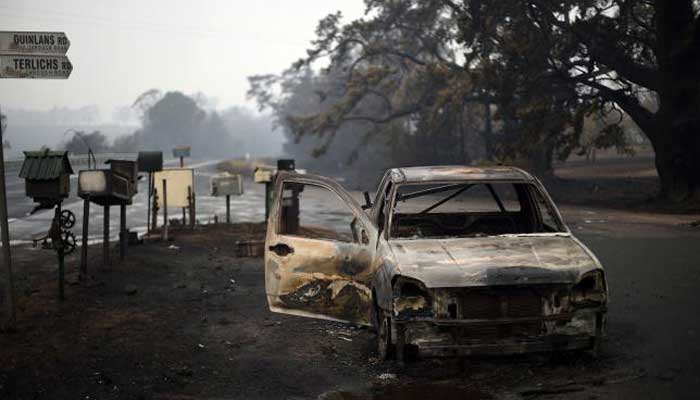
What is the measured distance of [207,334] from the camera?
26.0ft

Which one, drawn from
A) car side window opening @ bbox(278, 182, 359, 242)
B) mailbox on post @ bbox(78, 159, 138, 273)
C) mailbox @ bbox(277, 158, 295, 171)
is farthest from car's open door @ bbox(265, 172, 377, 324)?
mailbox @ bbox(277, 158, 295, 171)

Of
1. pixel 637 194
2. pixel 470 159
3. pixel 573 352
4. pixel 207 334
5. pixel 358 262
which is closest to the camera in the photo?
pixel 573 352

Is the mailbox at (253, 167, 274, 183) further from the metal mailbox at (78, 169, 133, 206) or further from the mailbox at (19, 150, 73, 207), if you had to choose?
the mailbox at (19, 150, 73, 207)

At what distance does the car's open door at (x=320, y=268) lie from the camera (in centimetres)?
678

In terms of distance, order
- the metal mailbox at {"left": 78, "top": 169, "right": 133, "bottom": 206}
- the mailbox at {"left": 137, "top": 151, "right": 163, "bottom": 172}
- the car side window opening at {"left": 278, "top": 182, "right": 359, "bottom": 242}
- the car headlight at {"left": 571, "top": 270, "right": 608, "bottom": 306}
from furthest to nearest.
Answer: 1. the mailbox at {"left": 137, "top": 151, "right": 163, "bottom": 172}
2. the car side window opening at {"left": 278, "top": 182, "right": 359, "bottom": 242}
3. the metal mailbox at {"left": 78, "top": 169, "right": 133, "bottom": 206}
4. the car headlight at {"left": 571, "top": 270, "right": 608, "bottom": 306}

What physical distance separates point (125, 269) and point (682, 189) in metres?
17.7

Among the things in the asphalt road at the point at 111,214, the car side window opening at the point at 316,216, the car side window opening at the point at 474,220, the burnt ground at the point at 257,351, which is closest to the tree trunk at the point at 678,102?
the car side window opening at the point at 316,216

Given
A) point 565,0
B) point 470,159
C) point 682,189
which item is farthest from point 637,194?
point 470,159

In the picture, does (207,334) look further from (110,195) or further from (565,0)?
(565,0)

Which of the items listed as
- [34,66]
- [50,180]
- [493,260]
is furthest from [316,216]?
[493,260]

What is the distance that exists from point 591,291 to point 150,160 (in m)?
10.7

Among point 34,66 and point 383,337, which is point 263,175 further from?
point 383,337

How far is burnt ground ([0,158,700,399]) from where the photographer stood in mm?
5707

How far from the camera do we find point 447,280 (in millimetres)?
5625
